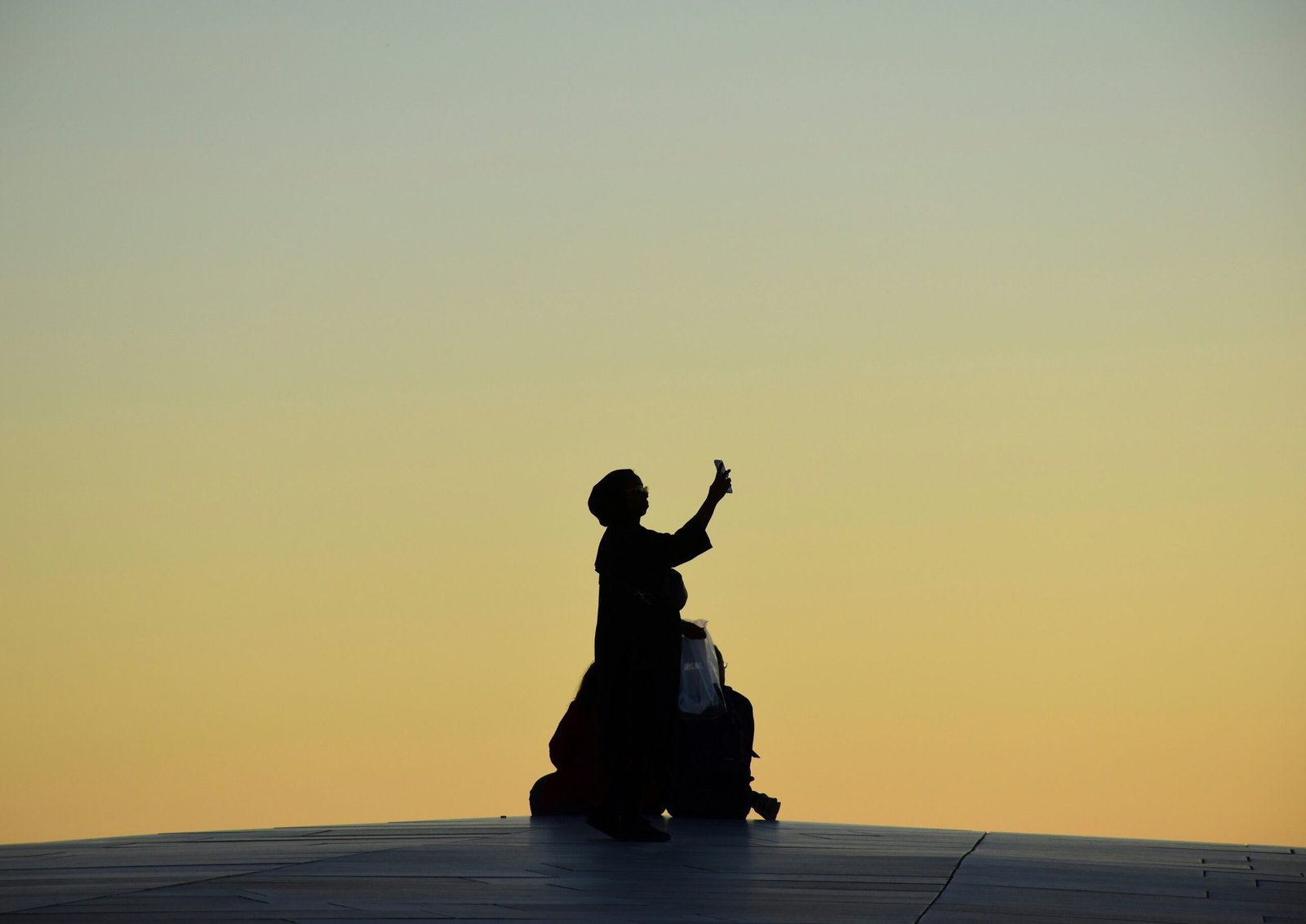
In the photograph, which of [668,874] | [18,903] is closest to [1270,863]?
[668,874]

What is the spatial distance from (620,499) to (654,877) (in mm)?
2618

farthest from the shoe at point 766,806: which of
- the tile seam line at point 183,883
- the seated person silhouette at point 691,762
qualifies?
the tile seam line at point 183,883

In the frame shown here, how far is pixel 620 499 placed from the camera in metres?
9.81

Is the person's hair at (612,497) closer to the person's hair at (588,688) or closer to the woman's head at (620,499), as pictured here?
the woman's head at (620,499)

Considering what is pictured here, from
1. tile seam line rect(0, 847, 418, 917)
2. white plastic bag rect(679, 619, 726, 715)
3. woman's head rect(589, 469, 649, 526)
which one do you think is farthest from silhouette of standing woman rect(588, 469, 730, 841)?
tile seam line rect(0, 847, 418, 917)

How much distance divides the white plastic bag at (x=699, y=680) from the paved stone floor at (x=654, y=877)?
75 centimetres

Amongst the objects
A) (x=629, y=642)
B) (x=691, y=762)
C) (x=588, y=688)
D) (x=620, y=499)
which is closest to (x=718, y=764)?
(x=691, y=762)

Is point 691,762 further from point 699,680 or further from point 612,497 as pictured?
point 612,497

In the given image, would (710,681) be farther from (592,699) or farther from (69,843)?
(69,843)

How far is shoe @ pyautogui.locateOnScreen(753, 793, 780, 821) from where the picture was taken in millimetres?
11312

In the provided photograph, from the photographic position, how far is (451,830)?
10.8 m

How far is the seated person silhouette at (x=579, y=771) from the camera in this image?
11.0m

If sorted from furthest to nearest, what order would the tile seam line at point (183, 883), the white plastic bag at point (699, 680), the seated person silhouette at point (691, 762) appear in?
1. the seated person silhouette at point (691, 762)
2. the white plastic bag at point (699, 680)
3. the tile seam line at point (183, 883)

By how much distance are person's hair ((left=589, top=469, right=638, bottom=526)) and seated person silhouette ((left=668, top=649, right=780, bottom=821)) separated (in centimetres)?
161
